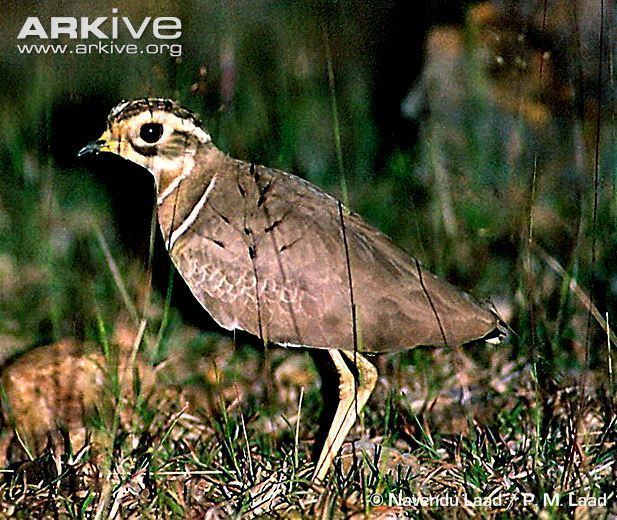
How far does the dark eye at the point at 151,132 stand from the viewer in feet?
9.45

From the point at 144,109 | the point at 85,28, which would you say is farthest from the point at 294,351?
the point at 85,28

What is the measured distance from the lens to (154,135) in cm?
290

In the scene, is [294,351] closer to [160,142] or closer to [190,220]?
[190,220]

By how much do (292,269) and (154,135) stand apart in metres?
0.57

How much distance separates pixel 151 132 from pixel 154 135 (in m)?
0.02

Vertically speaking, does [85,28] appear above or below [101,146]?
above

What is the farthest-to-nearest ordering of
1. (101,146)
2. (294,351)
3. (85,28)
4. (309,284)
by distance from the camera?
(85,28) → (294,351) → (101,146) → (309,284)

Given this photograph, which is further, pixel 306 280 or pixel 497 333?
pixel 497 333

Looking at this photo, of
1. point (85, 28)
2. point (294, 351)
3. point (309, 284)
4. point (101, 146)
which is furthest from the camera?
point (85, 28)

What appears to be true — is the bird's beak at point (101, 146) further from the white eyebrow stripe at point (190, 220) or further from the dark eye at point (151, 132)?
the white eyebrow stripe at point (190, 220)

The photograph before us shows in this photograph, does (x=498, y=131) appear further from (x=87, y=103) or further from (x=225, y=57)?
(x=87, y=103)

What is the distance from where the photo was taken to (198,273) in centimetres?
283

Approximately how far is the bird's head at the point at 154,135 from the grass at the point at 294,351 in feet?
0.50

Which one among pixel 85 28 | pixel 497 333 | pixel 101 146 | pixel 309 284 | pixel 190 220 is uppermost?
pixel 85 28
